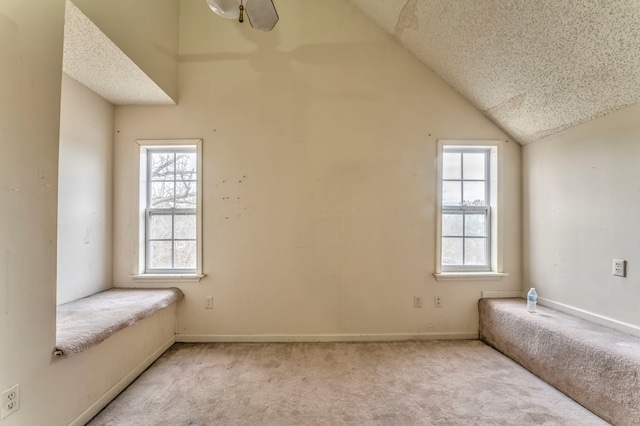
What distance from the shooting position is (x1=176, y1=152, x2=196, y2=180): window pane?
9.48 ft

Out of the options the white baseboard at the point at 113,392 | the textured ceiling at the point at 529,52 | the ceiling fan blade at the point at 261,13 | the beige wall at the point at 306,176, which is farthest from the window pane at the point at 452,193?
the white baseboard at the point at 113,392

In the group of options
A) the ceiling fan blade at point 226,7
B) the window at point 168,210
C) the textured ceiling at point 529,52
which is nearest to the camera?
the ceiling fan blade at point 226,7

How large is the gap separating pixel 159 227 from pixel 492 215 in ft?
11.4

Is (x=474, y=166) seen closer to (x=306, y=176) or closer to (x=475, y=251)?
(x=475, y=251)

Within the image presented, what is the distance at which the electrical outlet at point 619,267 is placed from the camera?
194 centimetres

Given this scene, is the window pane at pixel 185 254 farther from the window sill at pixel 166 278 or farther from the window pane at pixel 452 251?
the window pane at pixel 452 251

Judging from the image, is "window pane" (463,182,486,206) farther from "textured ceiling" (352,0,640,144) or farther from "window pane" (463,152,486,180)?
"textured ceiling" (352,0,640,144)

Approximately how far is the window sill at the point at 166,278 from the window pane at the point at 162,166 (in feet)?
3.28

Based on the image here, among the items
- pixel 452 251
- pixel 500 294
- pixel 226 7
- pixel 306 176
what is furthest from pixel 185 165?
pixel 500 294

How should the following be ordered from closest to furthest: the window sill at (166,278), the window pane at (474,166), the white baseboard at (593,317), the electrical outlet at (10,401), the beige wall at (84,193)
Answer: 1. the electrical outlet at (10,401)
2. the white baseboard at (593,317)
3. the beige wall at (84,193)
4. the window sill at (166,278)
5. the window pane at (474,166)

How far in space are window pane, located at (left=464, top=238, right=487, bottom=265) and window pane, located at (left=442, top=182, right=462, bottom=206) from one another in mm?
422

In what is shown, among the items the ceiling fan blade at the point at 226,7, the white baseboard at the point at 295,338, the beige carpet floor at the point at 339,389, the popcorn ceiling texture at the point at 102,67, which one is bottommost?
the beige carpet floor at the point at 339,389

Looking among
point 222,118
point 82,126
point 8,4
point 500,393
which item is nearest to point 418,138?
point 222,118

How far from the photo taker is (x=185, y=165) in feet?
9.49
